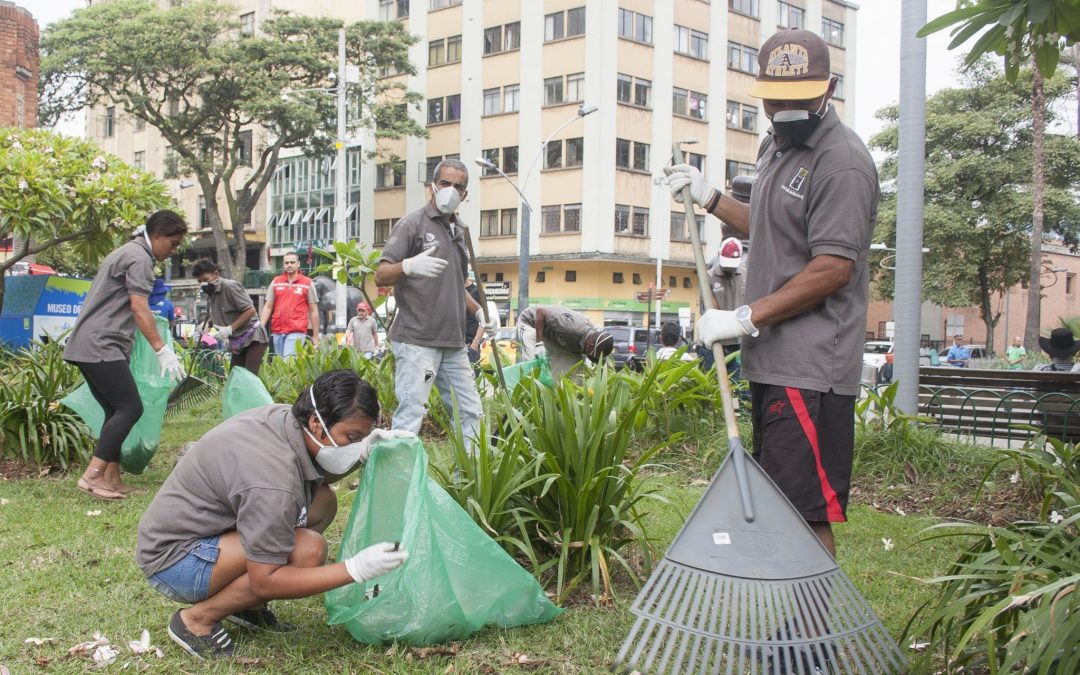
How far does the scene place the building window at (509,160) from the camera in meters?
38.0

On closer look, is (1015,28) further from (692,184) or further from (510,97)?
(510,97)

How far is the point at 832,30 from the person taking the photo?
43.4 m

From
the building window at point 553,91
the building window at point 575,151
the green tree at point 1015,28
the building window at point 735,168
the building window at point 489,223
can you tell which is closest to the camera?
the green tree at point 1015,28

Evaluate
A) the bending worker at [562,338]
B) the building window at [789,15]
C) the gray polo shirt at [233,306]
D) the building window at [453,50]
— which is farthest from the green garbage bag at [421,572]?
the building window at [789,15]

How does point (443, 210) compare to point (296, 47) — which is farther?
point (296, 47)

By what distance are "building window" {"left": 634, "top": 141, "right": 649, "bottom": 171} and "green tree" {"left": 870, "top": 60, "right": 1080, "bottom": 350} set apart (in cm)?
896

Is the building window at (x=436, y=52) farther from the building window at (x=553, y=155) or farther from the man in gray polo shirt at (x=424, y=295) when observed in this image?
the man in gray polo shirt at (x=424, y=295)

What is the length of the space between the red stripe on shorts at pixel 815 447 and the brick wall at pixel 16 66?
1805 cm

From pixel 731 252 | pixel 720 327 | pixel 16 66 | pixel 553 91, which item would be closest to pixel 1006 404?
pixel 731 252

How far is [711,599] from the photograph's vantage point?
2.39 metres

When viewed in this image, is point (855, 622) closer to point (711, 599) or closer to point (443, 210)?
point (711, 599)

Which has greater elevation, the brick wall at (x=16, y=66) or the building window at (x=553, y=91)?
the building window at (x=553, y=91)

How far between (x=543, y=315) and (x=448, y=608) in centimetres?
396

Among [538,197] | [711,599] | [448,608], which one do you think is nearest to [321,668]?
[448,608]
